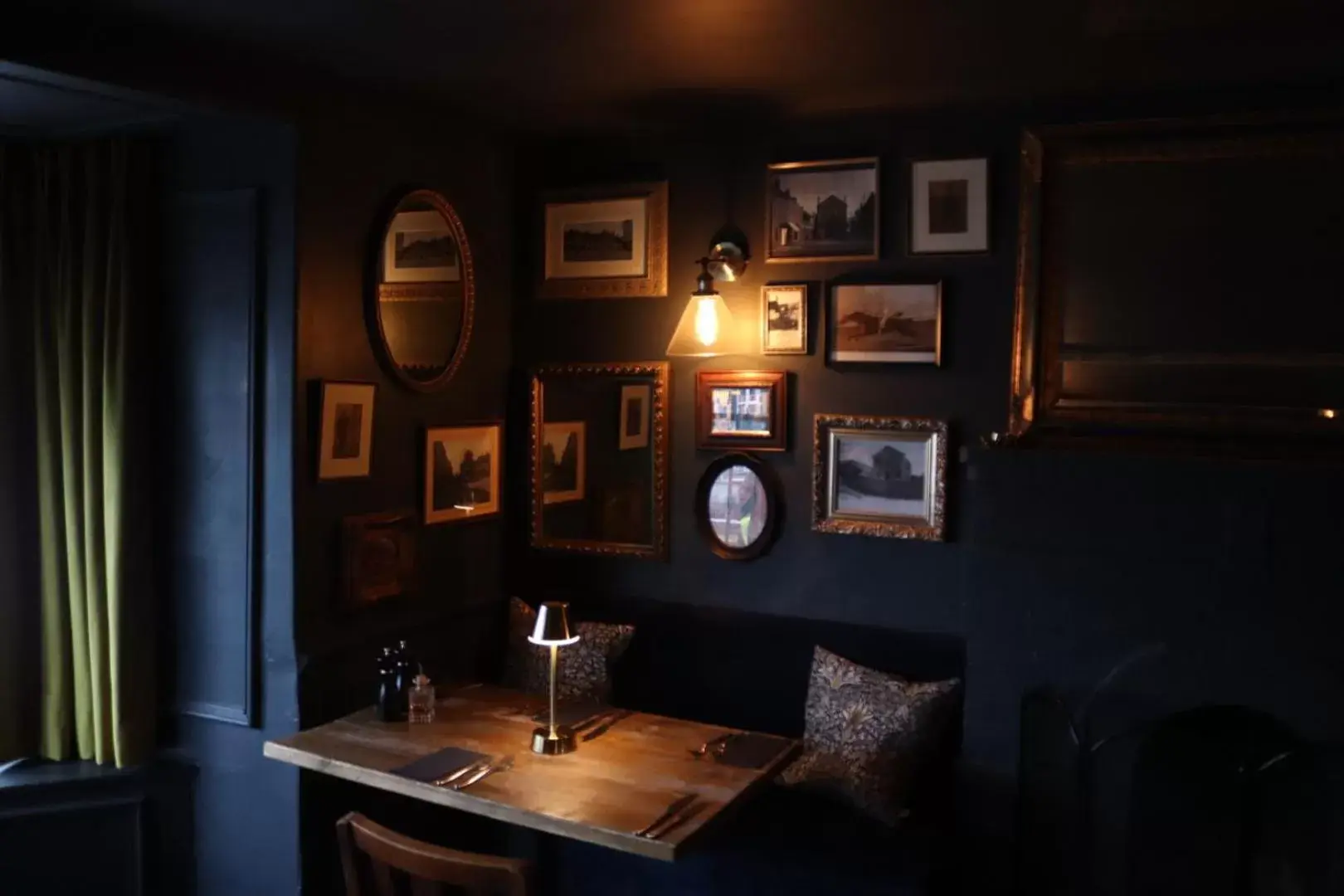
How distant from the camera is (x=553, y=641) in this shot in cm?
293

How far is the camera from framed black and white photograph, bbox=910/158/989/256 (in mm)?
3326

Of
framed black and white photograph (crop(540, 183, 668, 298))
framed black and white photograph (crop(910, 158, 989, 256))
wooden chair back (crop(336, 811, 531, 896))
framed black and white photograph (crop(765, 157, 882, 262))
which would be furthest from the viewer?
framed black and white photograph (crop(540, 183, 668, 298))

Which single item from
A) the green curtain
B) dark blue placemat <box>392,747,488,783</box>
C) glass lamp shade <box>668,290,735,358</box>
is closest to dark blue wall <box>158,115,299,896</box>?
the green curtain

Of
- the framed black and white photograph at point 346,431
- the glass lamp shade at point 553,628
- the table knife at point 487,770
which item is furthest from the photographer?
the framed black and white photograph at point 346,431

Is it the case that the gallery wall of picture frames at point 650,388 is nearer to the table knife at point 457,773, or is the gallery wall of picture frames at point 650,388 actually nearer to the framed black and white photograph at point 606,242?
the framed black and white photograph at point 606,242

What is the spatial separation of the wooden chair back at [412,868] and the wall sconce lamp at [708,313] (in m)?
1.79

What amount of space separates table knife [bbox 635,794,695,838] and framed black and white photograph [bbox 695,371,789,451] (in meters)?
1.39

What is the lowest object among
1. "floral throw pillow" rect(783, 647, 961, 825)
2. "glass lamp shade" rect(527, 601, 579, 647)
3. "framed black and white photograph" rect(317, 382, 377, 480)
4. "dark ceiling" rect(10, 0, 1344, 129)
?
"floral throw pillow" rect(783, 647, 961, 825)

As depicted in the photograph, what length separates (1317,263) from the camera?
9.76ft

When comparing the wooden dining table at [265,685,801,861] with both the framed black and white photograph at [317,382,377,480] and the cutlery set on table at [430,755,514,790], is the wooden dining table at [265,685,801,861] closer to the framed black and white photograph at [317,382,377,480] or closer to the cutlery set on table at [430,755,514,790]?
the cutlery set on table at [430,755,514,790]

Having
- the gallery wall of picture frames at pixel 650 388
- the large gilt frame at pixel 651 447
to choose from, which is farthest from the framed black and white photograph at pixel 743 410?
the large gilt frame at pixel 651 447

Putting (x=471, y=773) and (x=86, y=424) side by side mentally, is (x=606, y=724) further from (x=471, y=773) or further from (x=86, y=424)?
(x=86, y=424)

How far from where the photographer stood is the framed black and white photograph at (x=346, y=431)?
316 centimetres

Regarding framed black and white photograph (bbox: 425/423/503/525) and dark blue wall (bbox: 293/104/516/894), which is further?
framed black and white photograph (bbox: 425/423/503/525)
